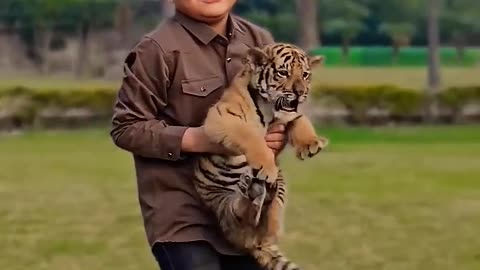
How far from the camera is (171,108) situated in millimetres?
3039

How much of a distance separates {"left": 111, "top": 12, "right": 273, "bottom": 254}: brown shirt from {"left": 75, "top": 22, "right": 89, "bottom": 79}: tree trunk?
2268 cm

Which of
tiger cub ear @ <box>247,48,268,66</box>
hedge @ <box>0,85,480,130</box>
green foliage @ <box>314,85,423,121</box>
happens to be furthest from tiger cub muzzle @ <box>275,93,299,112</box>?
green foliage @ <box>314,85,423,121</box>

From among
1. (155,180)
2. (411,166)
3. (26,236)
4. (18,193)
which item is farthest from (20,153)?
(155,180)

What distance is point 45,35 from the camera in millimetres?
25391

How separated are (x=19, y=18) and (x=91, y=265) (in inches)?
730

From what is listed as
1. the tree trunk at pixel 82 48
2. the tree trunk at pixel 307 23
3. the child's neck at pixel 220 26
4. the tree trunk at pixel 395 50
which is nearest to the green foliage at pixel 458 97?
the tree trunk at pixel 307 23

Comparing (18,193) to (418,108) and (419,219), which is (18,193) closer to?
(419,219)

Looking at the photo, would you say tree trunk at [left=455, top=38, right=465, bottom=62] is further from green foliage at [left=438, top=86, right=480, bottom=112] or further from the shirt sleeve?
the shirt sleeve

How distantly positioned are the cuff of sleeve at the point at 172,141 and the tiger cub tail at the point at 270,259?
0.35 meters

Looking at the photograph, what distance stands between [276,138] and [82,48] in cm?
2300

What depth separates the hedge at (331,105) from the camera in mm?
19781

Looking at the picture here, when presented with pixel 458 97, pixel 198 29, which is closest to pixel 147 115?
pixel 198 29

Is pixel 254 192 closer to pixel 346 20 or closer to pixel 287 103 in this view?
pixel 287 103

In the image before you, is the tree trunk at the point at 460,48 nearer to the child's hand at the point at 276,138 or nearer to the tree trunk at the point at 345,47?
the tree trunk at the point at 345,47
